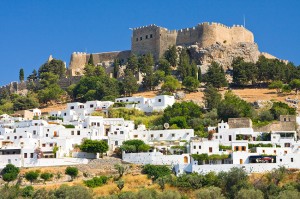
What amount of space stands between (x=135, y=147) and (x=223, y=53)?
3100cm

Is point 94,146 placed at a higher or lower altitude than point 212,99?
lower

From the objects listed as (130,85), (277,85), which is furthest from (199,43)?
(277,85)

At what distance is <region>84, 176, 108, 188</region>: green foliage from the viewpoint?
4811 cm

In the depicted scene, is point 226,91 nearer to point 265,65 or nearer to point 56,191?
point 265,65

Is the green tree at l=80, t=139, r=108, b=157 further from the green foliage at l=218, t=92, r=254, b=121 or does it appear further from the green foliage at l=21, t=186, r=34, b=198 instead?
the green foliage at l=218, t=92, r=254, b=121

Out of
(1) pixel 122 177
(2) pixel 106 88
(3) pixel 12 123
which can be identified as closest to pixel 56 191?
(1) pixel 122 177

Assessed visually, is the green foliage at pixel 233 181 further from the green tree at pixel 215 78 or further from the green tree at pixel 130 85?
the green tree at pixel 130 85

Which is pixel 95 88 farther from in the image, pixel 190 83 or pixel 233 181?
pixel 233 181

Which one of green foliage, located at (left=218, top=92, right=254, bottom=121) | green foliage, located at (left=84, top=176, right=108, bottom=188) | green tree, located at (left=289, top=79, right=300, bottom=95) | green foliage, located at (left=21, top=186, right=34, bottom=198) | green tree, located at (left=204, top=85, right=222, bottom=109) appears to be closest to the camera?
green foliage, located at (left=21, top=186, right=34, bottom=198)

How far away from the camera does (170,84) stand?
7138 centimetres

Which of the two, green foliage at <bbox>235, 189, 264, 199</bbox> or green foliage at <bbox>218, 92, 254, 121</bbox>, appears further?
green foliage at <bbox>218, 92, 254, 121</bbox>

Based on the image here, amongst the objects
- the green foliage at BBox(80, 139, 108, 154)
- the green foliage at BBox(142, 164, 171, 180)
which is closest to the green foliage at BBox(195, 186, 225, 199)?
the green foliage at BBox(142, 164, 171, 180)

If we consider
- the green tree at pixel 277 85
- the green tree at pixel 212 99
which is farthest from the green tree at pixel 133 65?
the green tree at pixel 277 85

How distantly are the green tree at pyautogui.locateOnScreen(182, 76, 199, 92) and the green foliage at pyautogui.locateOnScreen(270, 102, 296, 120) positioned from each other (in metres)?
11.2
